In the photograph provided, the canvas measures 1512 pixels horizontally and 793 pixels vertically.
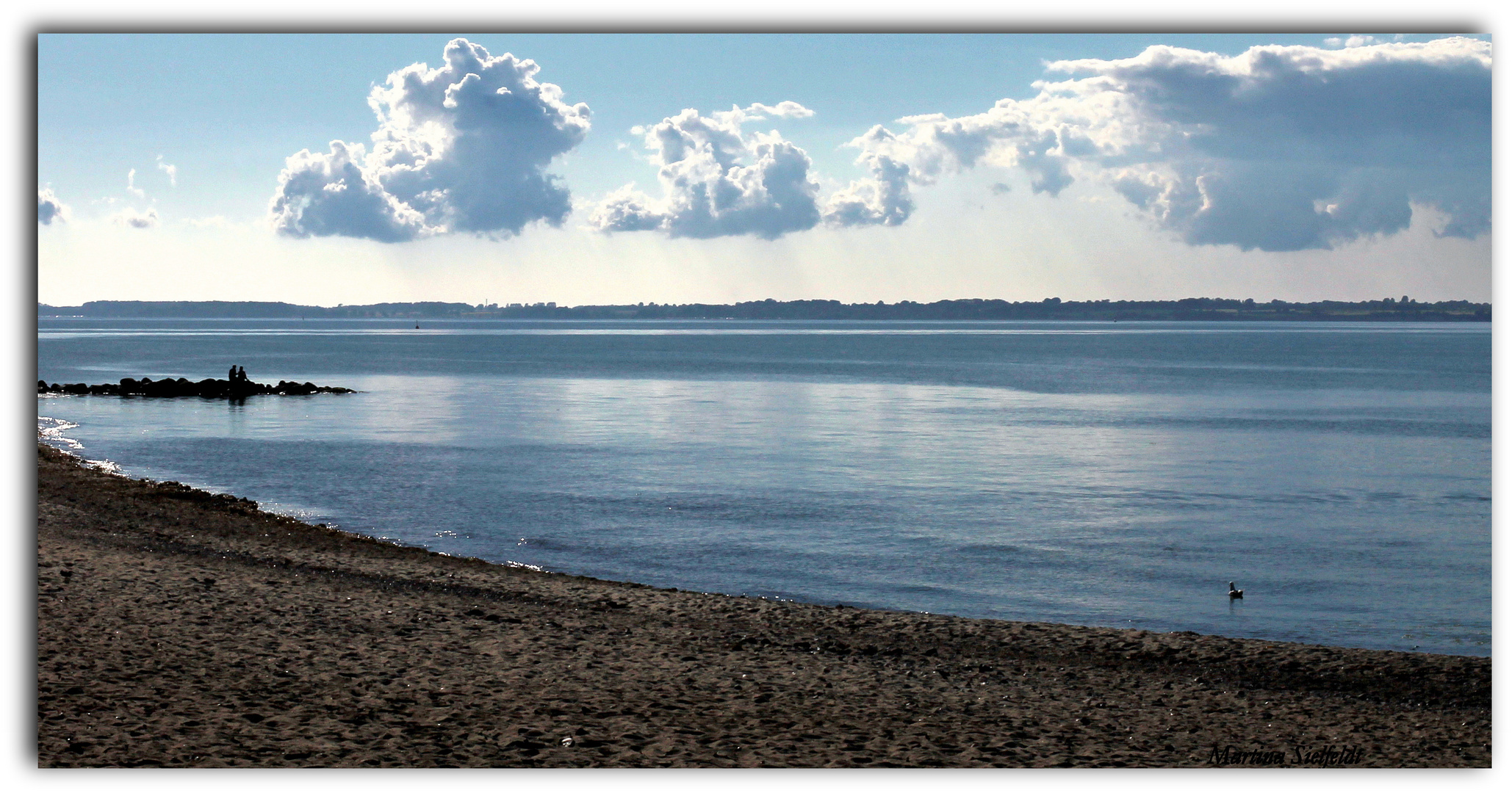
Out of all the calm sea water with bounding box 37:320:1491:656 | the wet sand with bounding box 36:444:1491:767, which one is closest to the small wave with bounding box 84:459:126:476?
the calm sea water with bounding box 37:320:1491:656

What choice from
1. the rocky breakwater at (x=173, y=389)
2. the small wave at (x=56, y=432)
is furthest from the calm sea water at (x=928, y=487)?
the rocky breakwater at (x=173, y=389)

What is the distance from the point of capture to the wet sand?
36.1 feet

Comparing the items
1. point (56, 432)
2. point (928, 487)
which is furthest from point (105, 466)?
point (928, 487)

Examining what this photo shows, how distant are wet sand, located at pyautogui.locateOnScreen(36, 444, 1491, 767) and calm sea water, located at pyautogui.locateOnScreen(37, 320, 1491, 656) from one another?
3788mm

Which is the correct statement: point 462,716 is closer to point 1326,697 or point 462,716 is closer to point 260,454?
point 1326,697

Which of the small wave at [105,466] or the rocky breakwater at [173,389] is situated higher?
the rocky breakwater at [173,389]

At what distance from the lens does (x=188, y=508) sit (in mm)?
28094

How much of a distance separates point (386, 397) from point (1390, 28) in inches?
2897

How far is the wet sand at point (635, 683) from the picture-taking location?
433 inches

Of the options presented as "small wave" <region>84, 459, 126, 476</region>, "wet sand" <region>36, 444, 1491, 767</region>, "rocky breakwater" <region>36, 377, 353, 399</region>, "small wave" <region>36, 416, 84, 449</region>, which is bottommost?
"wet sand" <region>36, 444, 1491, 767</region>

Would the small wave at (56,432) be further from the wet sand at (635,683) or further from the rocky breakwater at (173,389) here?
the wet sand at (635,683)

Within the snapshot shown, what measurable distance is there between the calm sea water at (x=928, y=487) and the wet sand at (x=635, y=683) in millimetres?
3788

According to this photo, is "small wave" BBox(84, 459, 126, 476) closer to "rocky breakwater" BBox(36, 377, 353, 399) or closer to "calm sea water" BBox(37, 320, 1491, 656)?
"calm sea water" BBox(37, 320, 1491, 656)

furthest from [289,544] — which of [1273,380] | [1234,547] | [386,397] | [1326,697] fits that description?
[1273,380]
